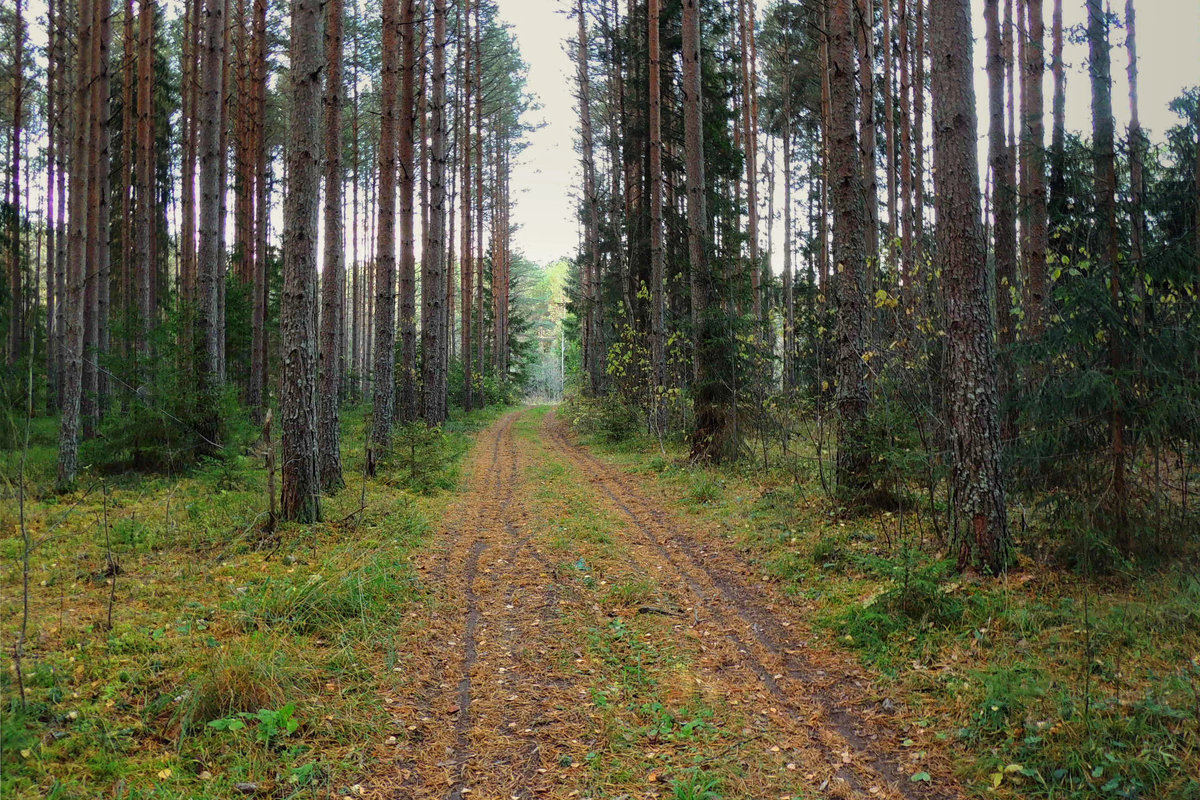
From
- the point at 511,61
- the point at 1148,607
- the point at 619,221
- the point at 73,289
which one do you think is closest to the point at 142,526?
the point at 73,289

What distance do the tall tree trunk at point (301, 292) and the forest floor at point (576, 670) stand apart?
592 millimetres

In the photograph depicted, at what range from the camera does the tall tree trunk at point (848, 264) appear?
7.50 m

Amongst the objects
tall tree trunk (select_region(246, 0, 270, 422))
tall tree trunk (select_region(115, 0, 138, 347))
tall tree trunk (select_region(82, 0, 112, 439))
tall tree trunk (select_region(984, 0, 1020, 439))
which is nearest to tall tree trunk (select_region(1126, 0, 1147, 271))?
tall tree trunk (select_region(984, 0, 1020, 439))

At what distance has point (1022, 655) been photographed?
3793 millimetres

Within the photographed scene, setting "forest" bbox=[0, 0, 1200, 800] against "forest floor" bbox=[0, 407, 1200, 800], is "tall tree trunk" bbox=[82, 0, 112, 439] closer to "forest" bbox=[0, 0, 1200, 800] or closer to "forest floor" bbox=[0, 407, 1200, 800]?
"forest" bbox=[0, 0, 1200, 800]

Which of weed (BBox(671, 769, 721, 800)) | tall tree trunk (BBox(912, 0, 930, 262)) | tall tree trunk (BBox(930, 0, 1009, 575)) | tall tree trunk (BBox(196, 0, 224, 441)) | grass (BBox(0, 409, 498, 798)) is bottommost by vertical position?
weed (BBox(671, 769, 721, 800))

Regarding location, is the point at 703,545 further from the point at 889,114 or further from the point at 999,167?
the point at 889,114

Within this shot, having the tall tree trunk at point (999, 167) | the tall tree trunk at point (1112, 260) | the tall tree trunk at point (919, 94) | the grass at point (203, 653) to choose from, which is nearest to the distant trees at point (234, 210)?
the grass at point (203, 653)

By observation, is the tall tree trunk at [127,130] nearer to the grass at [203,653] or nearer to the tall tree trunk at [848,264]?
the grass at [203,653]

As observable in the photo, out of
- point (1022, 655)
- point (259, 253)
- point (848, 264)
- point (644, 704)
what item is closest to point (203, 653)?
point (644, 704)

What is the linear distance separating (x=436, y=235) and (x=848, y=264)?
40.3 ft

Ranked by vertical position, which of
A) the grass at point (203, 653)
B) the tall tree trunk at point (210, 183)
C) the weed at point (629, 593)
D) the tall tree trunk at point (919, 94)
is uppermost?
the tall tree trunk at point (919, 94)

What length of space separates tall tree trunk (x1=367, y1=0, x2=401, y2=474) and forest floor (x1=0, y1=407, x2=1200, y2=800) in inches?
205

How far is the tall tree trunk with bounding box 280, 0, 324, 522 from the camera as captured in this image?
6.74 metres
